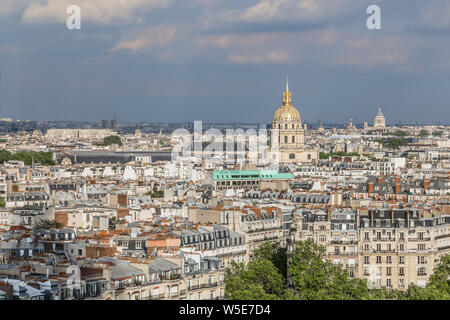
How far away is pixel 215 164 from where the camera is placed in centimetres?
8319

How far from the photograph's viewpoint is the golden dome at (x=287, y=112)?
360ft

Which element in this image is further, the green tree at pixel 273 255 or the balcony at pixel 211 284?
the green tree at pixel 273 255

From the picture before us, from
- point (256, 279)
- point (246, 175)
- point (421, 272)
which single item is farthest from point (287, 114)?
point (256, 279)

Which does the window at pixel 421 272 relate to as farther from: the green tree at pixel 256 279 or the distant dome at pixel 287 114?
the distant dome at pixel 287 114

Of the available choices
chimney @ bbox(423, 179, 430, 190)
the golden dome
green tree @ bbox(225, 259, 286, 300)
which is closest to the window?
green tree @ bbox(225, 259, 286, 300)

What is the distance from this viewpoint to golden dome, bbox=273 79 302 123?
4323 inches

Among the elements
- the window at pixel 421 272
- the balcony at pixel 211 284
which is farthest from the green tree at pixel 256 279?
the window at pixel 421 272

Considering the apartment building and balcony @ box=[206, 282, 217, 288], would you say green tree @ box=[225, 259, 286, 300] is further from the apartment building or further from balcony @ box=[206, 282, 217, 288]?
the apartment building

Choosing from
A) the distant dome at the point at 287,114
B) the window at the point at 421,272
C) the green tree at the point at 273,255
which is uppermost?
the distant dome at the point at 287,114

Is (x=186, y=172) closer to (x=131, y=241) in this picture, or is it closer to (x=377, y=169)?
(x=377, y=169)

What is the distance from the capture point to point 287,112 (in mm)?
110562

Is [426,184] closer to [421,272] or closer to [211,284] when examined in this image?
[421,272]

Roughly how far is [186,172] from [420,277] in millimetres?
44925
